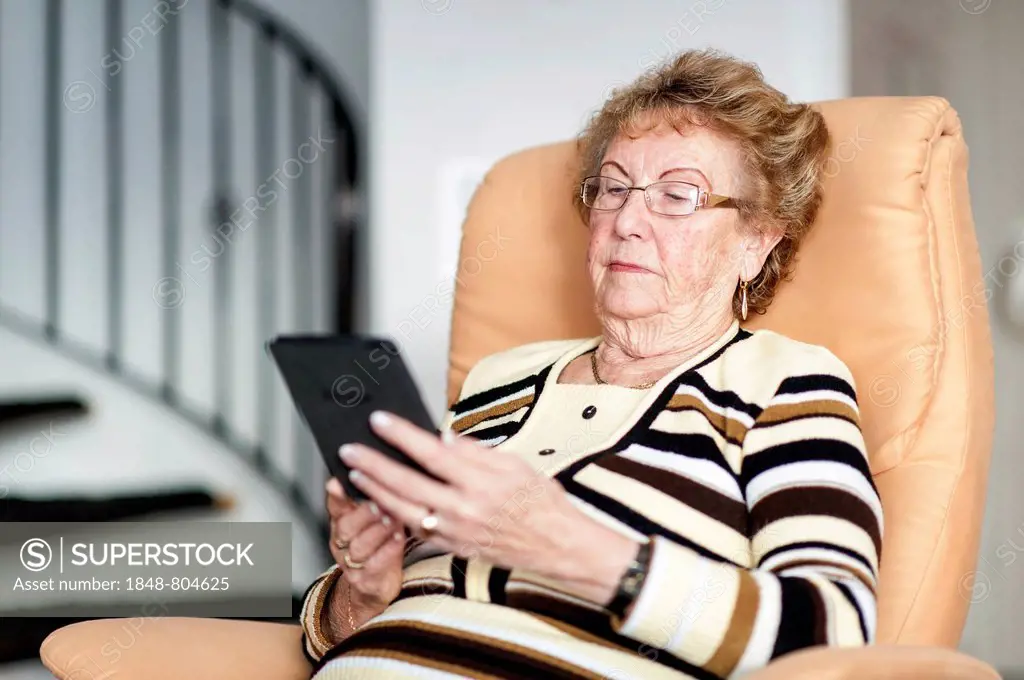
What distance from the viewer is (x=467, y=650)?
3.38 feet

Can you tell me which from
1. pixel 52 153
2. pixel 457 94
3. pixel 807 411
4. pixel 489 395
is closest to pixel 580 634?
pixel 807 411

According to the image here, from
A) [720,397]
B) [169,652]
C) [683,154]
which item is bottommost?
[169,652]

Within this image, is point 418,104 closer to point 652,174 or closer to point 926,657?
point 652,174

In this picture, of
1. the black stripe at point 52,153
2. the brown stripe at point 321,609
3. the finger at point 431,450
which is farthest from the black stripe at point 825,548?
the black stripe at point 52,153

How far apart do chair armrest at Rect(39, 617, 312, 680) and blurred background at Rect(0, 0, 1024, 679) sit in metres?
1.24

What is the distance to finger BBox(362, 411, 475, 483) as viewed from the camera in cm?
85

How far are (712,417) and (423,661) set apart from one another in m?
0.42

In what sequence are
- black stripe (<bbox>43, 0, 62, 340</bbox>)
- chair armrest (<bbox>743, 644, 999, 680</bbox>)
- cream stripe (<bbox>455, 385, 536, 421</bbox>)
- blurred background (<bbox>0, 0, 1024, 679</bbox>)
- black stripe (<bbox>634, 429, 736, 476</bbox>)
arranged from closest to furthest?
chair armrest (<bbox>743, 644, 999, 680</bbox>) < black stripe (<bbox>634, 429, 736, 476</bbox>) < cream stripe (<bbox>455, 385, 536, 421</bbox>) < blurred background (<bbox>0, 0, 1024, 679</bbox>) < black stripe (<bbox>43, 0, 62, 340</bbox>)

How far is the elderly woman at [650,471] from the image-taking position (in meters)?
0.89

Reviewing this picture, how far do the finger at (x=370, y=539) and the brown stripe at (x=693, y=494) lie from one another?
0.26m

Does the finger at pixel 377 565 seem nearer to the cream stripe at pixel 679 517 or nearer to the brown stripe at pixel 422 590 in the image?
the brown stripe at pixel 422 590

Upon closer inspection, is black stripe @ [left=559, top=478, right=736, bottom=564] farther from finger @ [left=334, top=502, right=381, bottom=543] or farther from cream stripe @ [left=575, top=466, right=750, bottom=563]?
finger @ [left=334, top=502, right=381, bottom=543]

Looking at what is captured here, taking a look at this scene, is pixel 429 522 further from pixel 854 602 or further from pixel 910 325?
pixel 910 325

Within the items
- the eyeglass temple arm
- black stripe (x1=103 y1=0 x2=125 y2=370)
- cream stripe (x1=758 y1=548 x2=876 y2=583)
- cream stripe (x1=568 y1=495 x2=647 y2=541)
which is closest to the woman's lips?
the eyeglass temple arm
